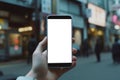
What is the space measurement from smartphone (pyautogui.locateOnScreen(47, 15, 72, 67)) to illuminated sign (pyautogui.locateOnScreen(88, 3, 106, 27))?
44.2m

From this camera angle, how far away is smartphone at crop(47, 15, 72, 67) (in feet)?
7.57

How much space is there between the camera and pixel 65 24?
2.38 metres

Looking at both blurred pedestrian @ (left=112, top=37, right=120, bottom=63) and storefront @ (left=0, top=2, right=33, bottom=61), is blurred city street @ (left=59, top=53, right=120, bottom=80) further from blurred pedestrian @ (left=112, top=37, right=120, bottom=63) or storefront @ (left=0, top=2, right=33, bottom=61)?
storefront @ (left=0, top=2, right=33, bottom=61)

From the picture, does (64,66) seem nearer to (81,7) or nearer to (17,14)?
(17,14)

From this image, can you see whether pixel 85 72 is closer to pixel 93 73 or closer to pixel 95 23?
pixel 93 73

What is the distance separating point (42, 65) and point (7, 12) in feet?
94.9

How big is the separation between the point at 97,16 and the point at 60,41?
48518 millimetres

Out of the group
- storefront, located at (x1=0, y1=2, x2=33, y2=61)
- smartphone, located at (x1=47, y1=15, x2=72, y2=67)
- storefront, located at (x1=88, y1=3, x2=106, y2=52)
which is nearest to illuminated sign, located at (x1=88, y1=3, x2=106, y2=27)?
storefront, located at (x1=88, y1=3, x2=106, y2=52)

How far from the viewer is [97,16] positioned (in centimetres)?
5056

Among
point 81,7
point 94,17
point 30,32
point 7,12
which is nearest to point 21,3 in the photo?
point 7,12

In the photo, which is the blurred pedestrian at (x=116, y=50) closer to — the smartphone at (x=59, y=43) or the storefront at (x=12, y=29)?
the storefront at (x=12, y=29)

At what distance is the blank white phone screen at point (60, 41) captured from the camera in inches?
91.4

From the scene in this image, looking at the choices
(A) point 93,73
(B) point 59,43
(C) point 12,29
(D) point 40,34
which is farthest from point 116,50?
(B) point 59,43

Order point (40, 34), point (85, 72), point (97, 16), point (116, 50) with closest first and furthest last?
point (85, 72), point (116, 50), point (40, 34), point (97, 16)
